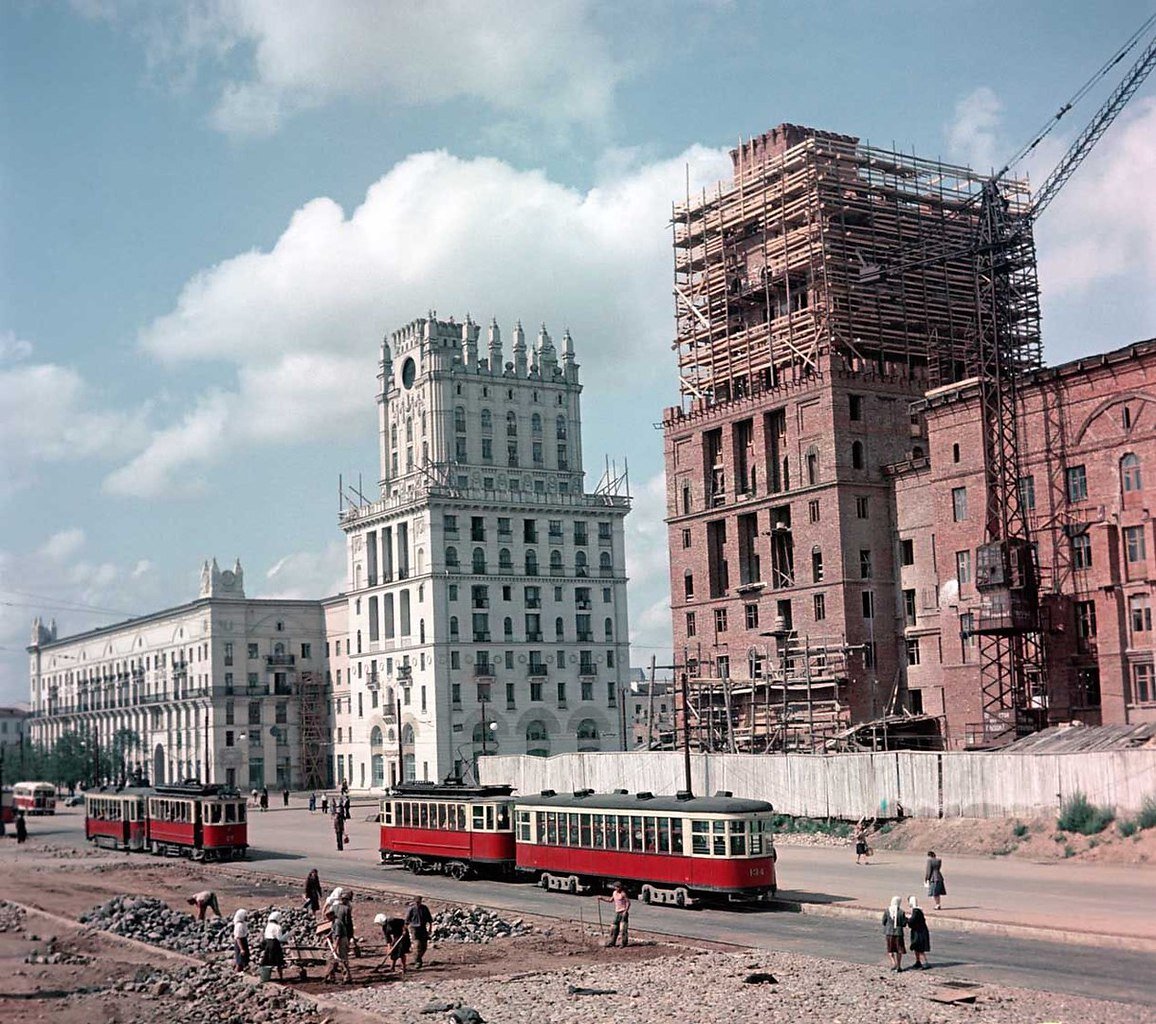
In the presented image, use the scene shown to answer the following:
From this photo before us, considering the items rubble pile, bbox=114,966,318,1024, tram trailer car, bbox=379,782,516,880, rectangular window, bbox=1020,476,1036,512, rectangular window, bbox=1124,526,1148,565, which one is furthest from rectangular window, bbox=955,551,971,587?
rubble pile, bbox=114,966,318,1024

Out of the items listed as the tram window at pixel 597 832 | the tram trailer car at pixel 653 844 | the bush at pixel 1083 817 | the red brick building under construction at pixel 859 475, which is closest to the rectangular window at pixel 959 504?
the red brick building under construction at pixel 859 475

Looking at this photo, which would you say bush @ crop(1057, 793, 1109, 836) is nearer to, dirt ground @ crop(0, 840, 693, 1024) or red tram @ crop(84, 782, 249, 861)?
dirt ground @ crop(0, 840, 693, 1024)

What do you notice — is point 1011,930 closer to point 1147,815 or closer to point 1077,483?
point 1147,815

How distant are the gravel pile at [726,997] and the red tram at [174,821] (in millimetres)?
33185

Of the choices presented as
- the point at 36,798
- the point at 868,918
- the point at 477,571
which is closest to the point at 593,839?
the point at 868,918

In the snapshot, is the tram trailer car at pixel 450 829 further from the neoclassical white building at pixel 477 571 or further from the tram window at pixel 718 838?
the neoclassical white building at pixel 477 571

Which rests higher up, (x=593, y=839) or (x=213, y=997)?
(x=593, y=839)

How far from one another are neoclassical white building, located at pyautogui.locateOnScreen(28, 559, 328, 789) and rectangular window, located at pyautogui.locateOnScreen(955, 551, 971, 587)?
7913cm

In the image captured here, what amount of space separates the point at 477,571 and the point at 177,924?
76.9 metres

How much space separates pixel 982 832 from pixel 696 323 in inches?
1784

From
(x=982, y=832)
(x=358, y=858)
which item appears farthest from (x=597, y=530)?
(x=982, y=832)

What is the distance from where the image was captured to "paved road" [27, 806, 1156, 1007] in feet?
93.4

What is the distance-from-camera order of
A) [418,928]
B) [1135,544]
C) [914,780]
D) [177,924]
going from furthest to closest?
[1135,544] → [914,780] → [177,924] → [418,928]

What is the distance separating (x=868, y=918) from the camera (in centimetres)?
3625
